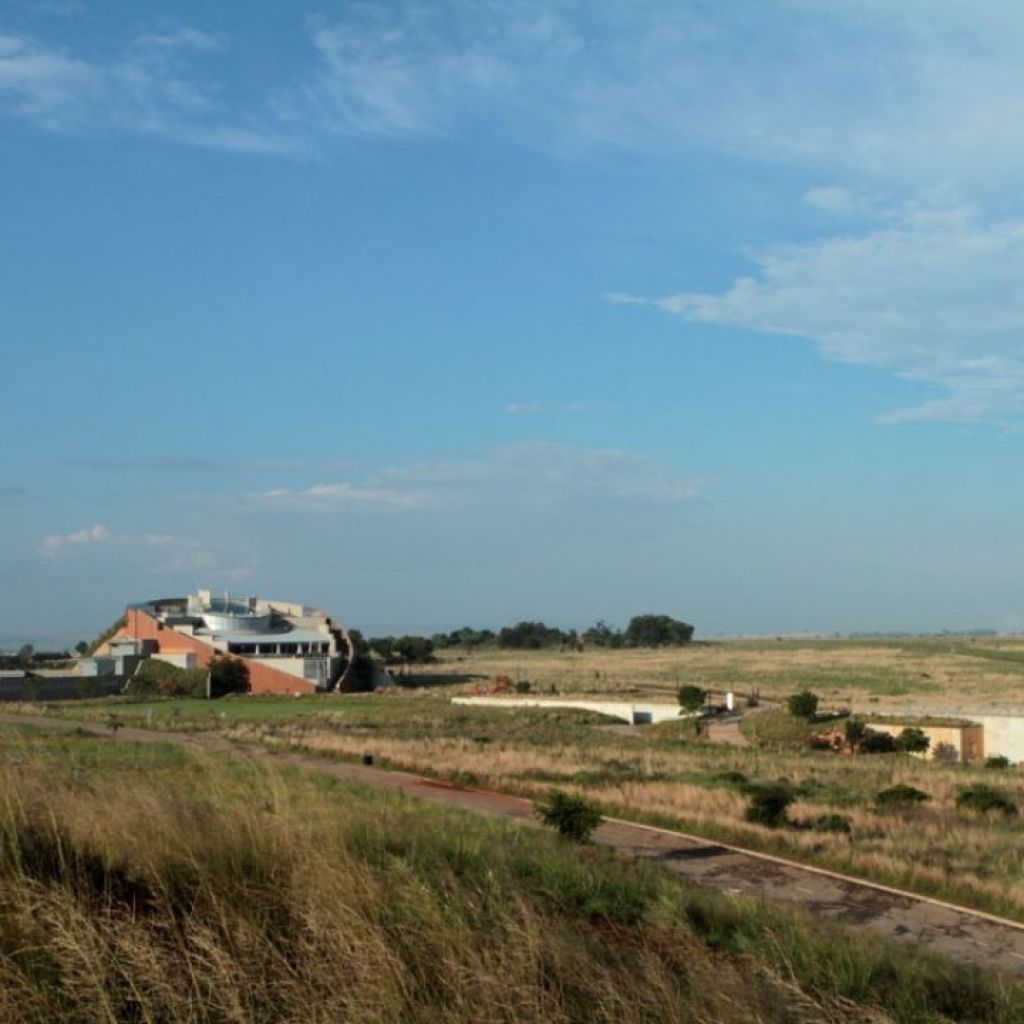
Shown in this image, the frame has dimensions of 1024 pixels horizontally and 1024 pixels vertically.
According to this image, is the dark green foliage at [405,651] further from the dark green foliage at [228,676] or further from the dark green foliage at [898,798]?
the dark green foliage at [898,798]

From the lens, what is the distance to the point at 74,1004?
17.6 feet

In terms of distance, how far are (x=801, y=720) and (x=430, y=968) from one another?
44257mm

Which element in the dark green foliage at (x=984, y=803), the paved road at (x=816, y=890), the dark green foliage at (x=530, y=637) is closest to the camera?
the paved road at (x=816, y=890)

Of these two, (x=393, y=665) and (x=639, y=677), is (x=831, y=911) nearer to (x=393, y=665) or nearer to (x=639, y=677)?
(x=639, y=677)

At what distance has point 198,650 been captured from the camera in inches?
3334

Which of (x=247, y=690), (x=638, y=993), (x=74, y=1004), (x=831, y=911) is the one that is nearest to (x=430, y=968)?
(x=638, y=993)

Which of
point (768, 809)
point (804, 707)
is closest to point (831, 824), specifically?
point (768, 809)

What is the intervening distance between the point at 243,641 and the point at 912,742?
2266 inches

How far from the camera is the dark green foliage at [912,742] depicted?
42.2m

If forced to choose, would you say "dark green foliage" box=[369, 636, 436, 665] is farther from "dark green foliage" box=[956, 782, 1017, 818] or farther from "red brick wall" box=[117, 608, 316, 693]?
"dark green foliage" box=[956, 782, 1017, 818]

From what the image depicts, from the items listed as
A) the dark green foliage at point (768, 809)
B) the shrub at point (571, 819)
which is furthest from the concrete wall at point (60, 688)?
the shrub at point (571, 819)

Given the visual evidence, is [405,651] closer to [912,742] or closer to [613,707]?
[613,707]

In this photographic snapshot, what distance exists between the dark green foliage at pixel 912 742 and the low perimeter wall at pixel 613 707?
13965 millimetres

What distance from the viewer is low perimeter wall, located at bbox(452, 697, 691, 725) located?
2320 inches
